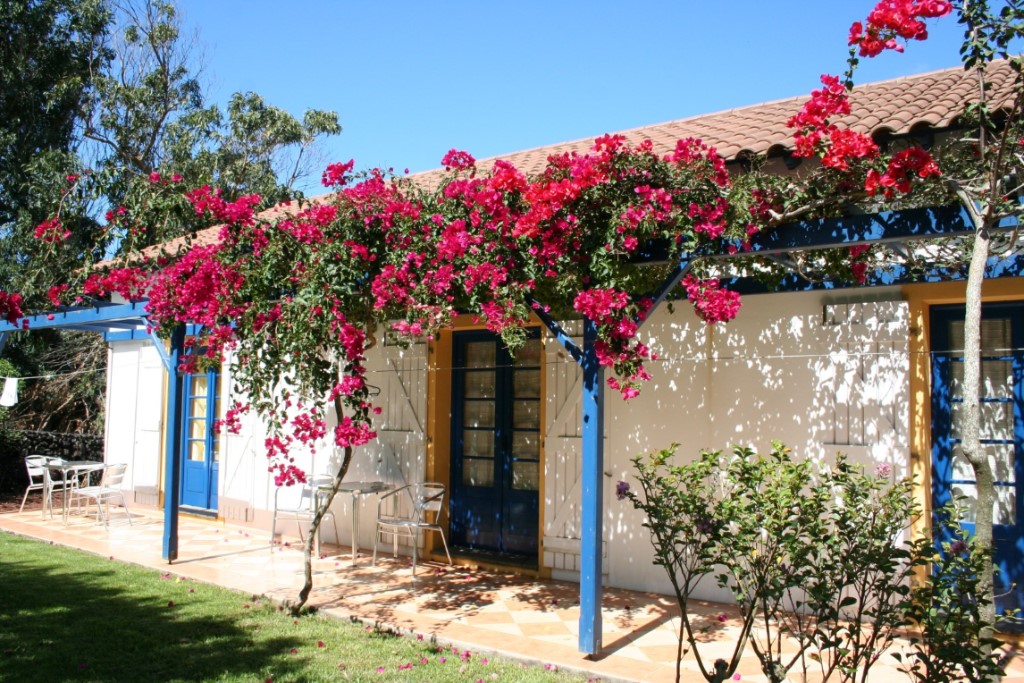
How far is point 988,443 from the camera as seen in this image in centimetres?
562

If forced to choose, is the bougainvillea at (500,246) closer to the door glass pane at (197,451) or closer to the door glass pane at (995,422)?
the door glass pane at (995,422)

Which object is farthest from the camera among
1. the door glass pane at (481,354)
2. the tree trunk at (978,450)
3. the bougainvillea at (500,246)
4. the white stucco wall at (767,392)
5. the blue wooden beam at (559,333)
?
the door glass pane at (481,354)

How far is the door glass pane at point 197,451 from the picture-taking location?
1070 centimetres

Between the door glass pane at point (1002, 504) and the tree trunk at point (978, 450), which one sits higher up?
the tree trunk at point (978, 450)

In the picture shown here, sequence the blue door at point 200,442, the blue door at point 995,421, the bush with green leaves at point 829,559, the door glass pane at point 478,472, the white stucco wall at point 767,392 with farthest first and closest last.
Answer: the blue door at point 200,442, the door glass pane at point 478,472, the white stucco wall at point 767,392, the blue door at point 995,421, the bush with green leaves at point 829,559

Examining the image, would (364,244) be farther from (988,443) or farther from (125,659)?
(988,443)

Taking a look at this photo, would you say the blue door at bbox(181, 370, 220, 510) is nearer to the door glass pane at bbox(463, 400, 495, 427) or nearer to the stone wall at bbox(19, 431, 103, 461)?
the door glass pane at bbox(463, 400, 495, 427)

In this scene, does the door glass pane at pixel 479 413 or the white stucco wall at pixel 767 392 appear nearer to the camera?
the white stucco wall at pixel 767 392

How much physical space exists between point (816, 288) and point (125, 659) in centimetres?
513

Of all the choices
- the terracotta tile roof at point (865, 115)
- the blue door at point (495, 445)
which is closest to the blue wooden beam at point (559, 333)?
the terracotta tile roof at point (865, 115)

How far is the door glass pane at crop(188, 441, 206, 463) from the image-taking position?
35.1 ft

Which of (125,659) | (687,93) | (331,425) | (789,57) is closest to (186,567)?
(331,425)

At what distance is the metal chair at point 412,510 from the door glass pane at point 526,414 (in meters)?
0.94

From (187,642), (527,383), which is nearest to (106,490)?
(187,642)
